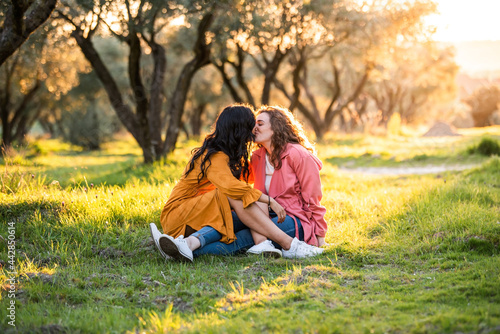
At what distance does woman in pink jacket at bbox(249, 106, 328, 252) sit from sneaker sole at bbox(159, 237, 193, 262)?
2.63ft

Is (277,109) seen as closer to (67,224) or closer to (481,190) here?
(67,224)

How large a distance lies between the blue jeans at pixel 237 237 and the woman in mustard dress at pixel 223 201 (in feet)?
0.03

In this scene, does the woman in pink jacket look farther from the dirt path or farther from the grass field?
the dirt path

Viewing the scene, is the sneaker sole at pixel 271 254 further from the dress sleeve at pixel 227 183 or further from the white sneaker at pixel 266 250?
the dress sleeve at pixel 227 183

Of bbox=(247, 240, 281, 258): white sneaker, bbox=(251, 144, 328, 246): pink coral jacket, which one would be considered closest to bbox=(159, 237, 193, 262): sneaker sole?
bbox=(247, 240, 281, 258): white sneaker

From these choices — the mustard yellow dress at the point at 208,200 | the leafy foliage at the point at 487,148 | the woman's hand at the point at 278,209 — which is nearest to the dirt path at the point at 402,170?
the leafy foliage at the point at 487,148

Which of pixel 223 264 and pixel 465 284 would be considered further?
pixel 223 264

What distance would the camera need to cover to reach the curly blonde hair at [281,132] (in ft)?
15.8

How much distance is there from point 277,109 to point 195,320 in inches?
106

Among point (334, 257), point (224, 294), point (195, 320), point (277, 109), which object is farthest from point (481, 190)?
point (195, 320)

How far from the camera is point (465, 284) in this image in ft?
11.5

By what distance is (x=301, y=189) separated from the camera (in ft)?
15.7

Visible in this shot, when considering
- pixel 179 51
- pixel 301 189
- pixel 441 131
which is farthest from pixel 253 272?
pixel 441 131

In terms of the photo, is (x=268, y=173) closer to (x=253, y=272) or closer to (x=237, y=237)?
(x=237, y=237)
